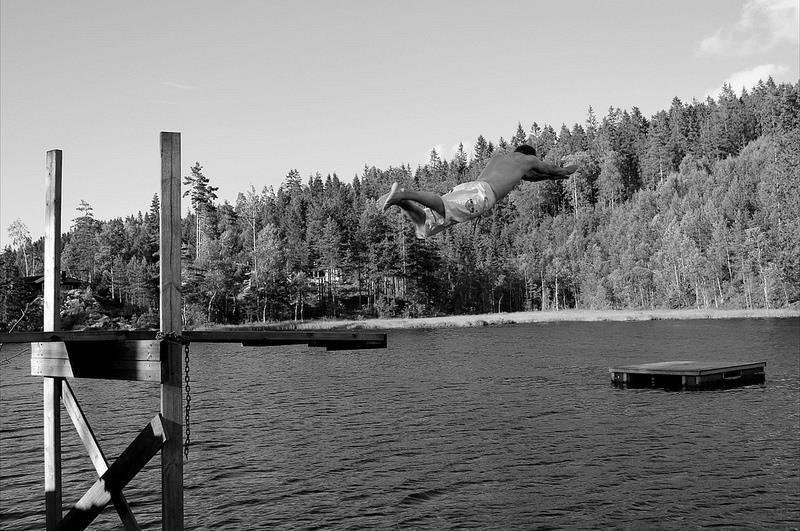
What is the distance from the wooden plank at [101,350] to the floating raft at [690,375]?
30.0m

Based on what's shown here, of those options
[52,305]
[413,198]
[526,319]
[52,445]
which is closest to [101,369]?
[52,305]

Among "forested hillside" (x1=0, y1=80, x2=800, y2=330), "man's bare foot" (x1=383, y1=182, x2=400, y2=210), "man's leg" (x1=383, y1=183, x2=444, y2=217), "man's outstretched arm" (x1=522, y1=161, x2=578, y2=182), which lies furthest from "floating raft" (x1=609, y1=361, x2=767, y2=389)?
"forested hillside" (x1=0, y1=80, x2=800, y2=330)

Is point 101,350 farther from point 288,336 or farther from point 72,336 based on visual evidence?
point 288,336

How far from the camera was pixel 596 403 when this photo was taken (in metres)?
30.8

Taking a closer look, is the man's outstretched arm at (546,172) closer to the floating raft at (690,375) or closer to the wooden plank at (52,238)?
the wooden plank at (52,238)

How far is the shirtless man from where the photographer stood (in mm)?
4449

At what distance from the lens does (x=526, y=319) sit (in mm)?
98812

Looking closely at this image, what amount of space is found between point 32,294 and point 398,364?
56.2 m

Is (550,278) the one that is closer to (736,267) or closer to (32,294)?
(736,267)

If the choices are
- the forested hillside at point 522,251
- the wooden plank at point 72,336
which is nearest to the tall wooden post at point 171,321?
the wooden plank at point 72,336

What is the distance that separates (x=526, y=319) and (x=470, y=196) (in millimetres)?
95978

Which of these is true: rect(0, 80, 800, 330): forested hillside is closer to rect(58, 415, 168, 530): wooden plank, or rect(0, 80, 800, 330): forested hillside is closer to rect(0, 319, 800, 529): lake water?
rect(0, 319, 800, 529): lake water

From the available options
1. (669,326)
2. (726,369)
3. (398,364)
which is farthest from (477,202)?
(669,326)

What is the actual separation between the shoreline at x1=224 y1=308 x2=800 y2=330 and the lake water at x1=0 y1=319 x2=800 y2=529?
49.9m
